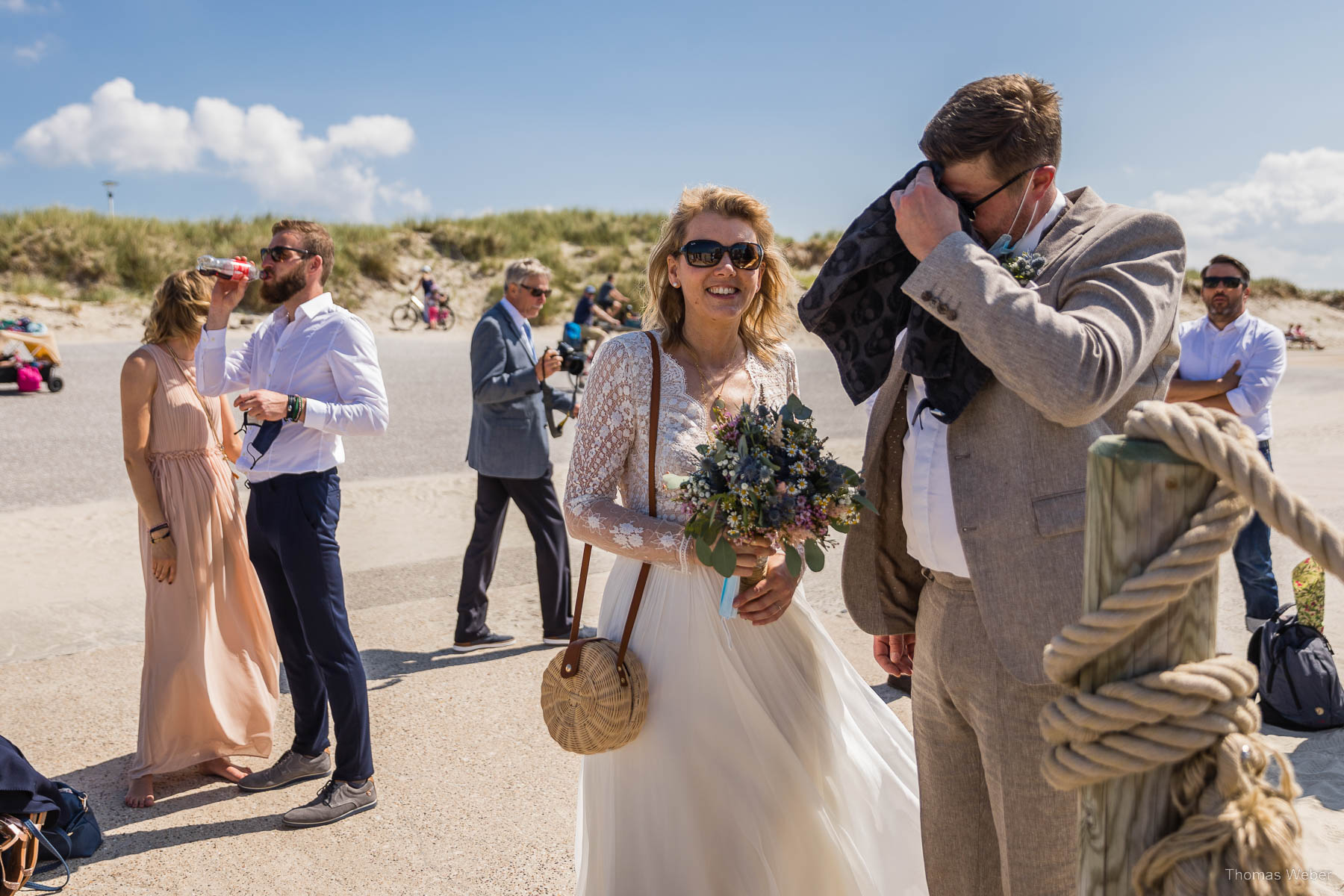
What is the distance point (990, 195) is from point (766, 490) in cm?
87

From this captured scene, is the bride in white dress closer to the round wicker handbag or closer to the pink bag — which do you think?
the round wicker handbag

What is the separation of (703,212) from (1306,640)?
3.74m

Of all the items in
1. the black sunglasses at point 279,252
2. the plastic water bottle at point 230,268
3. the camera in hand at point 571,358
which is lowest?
the camera in hand at point 571,358

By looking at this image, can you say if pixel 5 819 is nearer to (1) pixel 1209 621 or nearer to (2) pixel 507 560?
(1) pixel 1209 621

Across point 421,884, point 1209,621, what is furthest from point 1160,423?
point 421,884

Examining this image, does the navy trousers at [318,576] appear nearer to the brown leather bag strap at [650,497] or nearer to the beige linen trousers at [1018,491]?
the brown leather bag strap at [650,497]

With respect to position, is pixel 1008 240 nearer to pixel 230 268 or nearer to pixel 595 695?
pixel 595 695

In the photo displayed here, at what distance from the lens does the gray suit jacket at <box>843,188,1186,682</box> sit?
71.6 inches

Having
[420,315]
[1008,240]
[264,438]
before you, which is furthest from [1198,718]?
[420,315]

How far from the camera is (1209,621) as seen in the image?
1.26 metres

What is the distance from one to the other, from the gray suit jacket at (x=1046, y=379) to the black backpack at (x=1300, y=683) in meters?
3.29

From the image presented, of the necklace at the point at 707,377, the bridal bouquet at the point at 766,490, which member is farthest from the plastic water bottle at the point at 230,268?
the bridal bouquet at the point at 766,490

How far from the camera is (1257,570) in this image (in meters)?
5.66

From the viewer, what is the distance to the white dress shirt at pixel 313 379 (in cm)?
394
